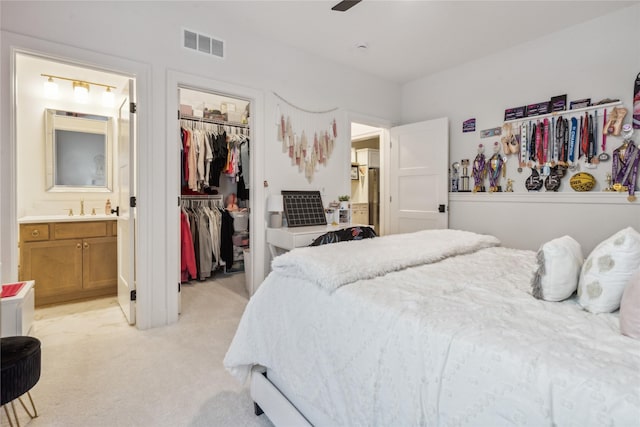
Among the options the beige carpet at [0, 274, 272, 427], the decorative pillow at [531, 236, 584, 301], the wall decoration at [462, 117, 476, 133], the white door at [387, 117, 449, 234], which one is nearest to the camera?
the decorative pillow at [531, 236, 584, 301]

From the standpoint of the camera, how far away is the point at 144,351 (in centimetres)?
225

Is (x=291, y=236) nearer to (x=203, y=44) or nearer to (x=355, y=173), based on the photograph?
(x=203, y=44)

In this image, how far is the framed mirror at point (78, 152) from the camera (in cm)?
352

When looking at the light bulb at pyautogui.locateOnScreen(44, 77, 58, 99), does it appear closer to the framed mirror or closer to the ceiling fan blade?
the framed mirror

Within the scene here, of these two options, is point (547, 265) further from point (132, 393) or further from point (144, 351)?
point (144, 351)

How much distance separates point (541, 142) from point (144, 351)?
156 inches

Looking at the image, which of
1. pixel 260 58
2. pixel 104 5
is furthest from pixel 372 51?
pixel 104 5

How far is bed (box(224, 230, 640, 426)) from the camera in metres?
0.68

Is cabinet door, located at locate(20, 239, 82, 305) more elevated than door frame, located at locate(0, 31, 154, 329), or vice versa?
door frame, located at locate(0, 31, 154, 329)

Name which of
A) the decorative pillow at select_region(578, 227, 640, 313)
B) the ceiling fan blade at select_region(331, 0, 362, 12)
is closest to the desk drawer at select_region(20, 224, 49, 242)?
the ceiling fan blade at select_region(331, 0, 362, 12)

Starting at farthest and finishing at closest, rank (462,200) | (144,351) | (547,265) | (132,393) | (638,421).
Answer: (462,200)
(144,351)
(132,393)
(547,265)
(638,421)

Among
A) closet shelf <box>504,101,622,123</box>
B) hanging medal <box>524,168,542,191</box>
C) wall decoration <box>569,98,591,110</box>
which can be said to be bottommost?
hanging medal <box>524,168,542,191</box>

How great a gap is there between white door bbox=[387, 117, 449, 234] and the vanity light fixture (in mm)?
3607

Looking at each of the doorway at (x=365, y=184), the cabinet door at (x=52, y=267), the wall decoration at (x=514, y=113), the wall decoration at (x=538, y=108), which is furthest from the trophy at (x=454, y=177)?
the cabinet door at (x=52, y=267)
